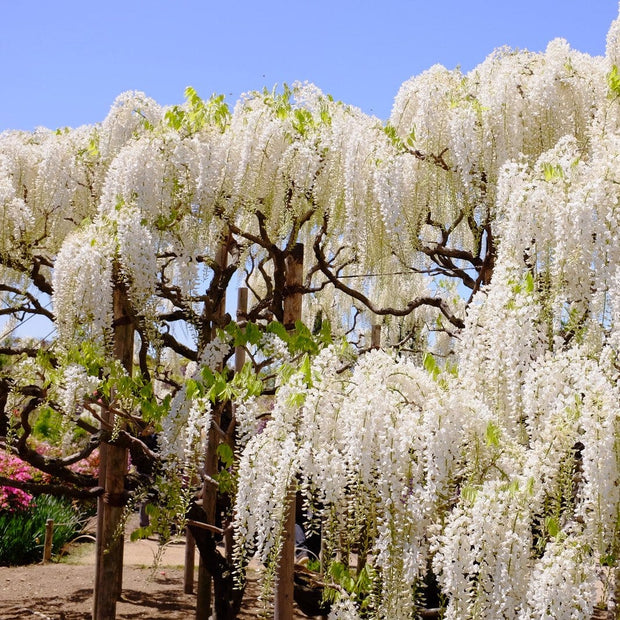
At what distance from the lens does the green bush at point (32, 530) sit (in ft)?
27.0

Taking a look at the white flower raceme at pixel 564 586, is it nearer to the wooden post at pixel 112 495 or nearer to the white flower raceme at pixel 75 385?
the white flower raceme at pixel 75 385

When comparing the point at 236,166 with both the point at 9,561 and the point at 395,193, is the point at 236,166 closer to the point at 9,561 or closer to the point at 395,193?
the point at 395,193

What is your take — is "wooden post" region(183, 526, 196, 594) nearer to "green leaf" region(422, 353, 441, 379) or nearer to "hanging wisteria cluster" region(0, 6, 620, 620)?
"hanging wisteria cluster" region(0, 6, 620, 620)

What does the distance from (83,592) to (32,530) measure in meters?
1.75

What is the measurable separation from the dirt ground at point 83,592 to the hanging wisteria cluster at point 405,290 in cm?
225

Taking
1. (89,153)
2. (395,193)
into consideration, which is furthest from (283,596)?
(89,153)

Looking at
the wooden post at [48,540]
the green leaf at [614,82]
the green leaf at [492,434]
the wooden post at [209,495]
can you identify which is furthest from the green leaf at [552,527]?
the wooden post at [48,540]

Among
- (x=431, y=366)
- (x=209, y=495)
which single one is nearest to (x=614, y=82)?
(x=431, y=366)

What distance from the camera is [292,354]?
4.04 m

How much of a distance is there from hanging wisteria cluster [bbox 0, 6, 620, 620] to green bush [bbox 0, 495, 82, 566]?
10.0ft

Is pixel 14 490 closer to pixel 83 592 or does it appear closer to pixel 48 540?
pixel 48 540

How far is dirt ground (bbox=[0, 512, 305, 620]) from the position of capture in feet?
21.2

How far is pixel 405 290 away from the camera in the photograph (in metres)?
7.38

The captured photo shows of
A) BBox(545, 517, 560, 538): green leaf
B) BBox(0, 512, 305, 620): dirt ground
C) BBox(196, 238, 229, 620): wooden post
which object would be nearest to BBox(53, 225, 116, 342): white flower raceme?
BBox(196, 238, 229, 620): wooden post
